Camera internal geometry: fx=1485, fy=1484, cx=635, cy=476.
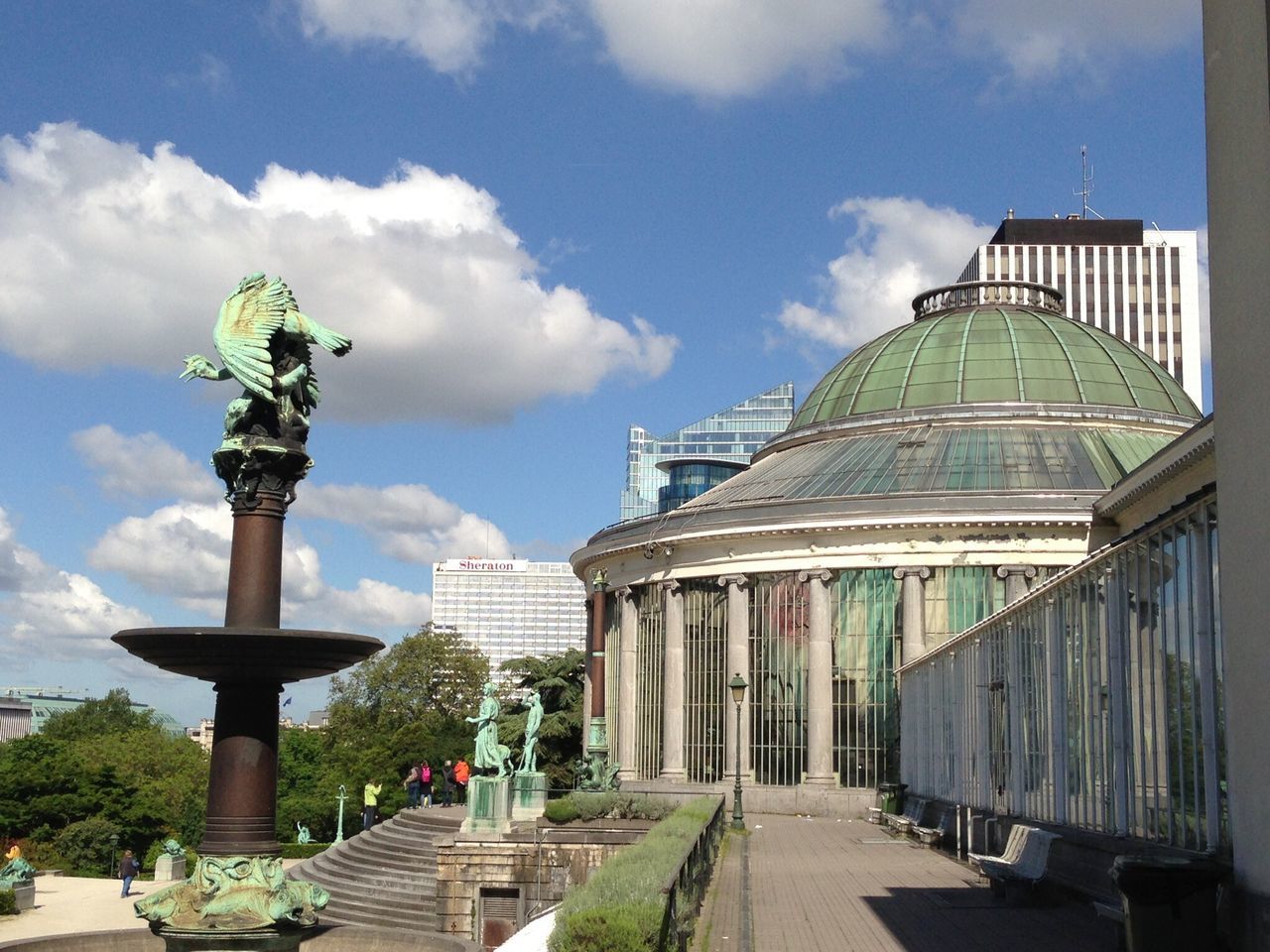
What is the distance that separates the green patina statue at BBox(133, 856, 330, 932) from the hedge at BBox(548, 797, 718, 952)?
107 inches

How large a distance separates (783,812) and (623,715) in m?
9.28

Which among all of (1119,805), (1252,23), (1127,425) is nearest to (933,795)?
(1119,805)

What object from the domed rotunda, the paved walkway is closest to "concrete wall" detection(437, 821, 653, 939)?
the paved walkway

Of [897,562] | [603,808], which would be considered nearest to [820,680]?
[897,562]

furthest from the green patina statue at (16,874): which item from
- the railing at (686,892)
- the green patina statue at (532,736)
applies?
the railing at (686,892)

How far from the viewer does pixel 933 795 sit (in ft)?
115

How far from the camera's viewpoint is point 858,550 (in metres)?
45.6

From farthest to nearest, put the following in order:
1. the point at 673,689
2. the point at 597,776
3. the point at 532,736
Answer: the point at 673,689 → the point at 597,776 → the point at 532,736

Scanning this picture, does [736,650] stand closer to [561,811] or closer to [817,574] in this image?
[817,574]

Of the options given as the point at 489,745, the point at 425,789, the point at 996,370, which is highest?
the point at 996,370

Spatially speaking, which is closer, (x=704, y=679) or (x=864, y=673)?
(x=864, y=673)

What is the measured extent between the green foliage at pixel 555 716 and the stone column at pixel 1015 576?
90.8ft

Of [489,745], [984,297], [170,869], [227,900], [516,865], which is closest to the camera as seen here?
[227,900]

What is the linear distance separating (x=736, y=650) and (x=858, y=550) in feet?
17.0
